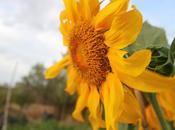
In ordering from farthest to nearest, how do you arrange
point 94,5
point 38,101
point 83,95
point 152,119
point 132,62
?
point 38,101 < point 152,119 < point 83,95 < point 94,5 < point 132,62

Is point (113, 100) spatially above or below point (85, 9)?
below

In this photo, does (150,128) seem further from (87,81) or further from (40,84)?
(40,84)

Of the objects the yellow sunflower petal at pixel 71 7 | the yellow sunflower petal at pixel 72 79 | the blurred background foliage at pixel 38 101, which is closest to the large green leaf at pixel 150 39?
the yellow sunflower petal at pixel 71 7

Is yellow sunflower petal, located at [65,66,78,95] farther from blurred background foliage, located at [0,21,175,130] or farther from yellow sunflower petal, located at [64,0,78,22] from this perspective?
blurred background foliage, located at [0,21,175,130]

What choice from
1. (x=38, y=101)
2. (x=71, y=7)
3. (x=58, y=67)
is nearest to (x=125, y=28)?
(x=71, y=7)

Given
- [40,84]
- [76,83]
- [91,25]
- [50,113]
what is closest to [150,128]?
[76,83]

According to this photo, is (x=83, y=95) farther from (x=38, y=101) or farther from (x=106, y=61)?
(x=38, y=101)

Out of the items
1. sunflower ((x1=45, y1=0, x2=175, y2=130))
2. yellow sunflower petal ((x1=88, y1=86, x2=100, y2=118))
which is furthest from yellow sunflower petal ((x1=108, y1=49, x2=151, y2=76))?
yellow sunflower petal ((x1=88, y1=86, x2=100, y2=118))
